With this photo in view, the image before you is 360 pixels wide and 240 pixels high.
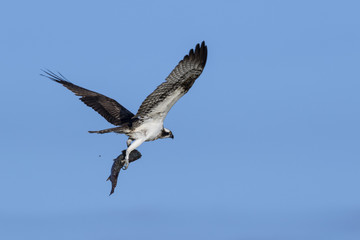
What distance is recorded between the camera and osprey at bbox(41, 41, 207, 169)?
15742 millimetres

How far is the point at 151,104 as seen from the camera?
16.6 meters

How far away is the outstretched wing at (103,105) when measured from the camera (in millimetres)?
18562

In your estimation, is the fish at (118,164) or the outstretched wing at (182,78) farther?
the fish at (118,164)

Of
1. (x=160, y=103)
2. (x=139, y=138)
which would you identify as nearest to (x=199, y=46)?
(x=160, y=103)

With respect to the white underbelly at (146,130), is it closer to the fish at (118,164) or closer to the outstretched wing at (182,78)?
the fish at (118,164)

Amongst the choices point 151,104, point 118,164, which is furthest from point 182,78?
point 118,164

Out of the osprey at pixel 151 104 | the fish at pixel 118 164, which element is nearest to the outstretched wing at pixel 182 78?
the osprey at pixel 151 104

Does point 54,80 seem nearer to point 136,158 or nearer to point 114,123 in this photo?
point 114,123

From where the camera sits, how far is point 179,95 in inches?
632

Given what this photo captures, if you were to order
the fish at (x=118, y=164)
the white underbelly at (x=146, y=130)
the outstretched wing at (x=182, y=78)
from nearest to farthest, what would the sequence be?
the outstretched wing at (x=182, y=78), the fish at (x=118, y=164), the white underbelly at (x=146, y=130)

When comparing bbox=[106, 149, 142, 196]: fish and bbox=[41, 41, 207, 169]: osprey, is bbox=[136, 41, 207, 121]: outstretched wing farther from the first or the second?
bbox=[106, 149, 142, 196]: fish

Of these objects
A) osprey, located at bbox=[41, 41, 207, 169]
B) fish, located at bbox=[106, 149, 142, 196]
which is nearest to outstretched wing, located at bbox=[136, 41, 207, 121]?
osprey, located at bbox=[41, 41, 207, 169]

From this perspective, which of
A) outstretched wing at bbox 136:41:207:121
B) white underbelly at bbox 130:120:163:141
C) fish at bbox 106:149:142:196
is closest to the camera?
outstretched wing at bbox 136:41:207:121

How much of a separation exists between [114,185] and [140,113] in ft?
6.75
